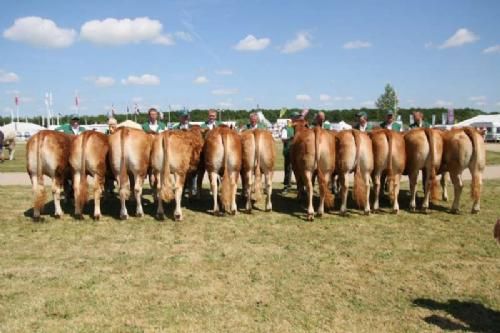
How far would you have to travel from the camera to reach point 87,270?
17.5 ft

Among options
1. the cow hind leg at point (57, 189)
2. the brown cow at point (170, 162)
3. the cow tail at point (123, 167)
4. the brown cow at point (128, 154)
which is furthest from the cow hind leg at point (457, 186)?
the cow hind leg at point (57, 189)

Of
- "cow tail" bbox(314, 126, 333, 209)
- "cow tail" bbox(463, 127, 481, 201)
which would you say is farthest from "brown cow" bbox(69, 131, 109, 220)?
"cow tail" bbox(463, 127, 481, 201)

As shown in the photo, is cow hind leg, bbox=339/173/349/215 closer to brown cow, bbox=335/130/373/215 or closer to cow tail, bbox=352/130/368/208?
brown cow, bbox=335/130/373/215

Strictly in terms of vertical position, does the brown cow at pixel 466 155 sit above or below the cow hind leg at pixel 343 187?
above

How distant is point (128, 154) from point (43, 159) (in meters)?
1.58

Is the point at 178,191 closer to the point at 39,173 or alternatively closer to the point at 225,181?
the point at 225,181

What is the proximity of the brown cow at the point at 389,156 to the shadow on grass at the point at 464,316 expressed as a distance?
3976 millimetres

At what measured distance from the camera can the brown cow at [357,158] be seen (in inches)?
308

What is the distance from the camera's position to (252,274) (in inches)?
203

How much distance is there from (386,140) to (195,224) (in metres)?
4.16

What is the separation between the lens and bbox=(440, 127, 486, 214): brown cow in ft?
26.1

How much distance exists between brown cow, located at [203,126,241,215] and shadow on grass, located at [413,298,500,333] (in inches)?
169

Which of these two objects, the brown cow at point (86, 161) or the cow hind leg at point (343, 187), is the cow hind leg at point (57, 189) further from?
the cow hind leg at point (343, 187)

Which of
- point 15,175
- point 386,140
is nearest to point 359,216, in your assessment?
point 386,140
